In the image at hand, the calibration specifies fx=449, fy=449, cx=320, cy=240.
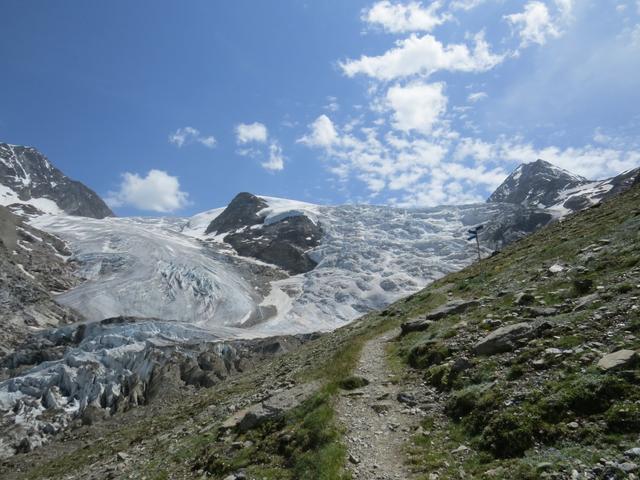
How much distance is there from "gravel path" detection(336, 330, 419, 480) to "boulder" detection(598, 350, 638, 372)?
4911 mm

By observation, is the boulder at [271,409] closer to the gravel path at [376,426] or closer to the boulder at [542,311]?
the gravel path at [376,426]

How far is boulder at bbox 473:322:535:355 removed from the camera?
45.4 feet

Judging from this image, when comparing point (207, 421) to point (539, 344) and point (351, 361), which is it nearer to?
point (351, 361)

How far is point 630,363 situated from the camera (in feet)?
31.7

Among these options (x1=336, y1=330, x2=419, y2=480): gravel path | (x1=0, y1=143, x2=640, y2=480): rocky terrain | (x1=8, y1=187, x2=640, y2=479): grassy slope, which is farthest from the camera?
(x1=336, y1=330, x2=419, y2=480): gravel path

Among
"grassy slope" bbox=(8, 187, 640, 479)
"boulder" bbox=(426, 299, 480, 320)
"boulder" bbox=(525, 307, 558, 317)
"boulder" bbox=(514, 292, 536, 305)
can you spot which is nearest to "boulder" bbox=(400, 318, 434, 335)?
"boulder" bbox=(426, 299, 480, 320)

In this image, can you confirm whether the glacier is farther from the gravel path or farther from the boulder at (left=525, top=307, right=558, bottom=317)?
the boulder at (left=525, top=307, right=558, bottom=317)

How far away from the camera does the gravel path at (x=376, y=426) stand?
34.5 ft

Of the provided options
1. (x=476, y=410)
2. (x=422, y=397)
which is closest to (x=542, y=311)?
(x=422, y=397)

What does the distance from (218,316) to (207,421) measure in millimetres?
103462

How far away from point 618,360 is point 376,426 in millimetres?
6229

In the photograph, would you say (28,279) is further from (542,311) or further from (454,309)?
(542,311)

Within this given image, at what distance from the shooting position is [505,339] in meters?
14.1

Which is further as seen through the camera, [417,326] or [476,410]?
[417,326]
